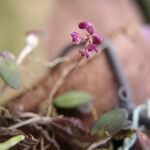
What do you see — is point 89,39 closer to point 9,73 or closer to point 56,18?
point 9,73

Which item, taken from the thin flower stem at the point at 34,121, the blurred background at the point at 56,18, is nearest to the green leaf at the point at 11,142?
the thin flower stem at the point at 34,121

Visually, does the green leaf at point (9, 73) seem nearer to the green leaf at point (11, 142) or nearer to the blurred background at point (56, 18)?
the green leaf at point (11, 142)

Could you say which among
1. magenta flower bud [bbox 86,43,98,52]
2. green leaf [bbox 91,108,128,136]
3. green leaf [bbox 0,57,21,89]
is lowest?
green leaf [bbox 91,108,128,136]

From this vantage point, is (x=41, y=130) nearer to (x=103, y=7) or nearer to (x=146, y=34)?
(x=146, y=34)

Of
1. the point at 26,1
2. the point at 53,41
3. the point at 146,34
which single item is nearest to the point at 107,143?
the point at 146,34

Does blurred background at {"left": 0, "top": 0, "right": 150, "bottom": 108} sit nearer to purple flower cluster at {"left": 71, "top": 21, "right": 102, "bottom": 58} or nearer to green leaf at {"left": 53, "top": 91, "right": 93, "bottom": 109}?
green leaf at {"left": 53, "top": 91, "right": 93, "bottom": 109}

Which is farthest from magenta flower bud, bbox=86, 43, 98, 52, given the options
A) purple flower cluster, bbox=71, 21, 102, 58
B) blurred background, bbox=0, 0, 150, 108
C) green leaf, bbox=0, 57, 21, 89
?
blurred background, bbox=0, 0, 150, 108
